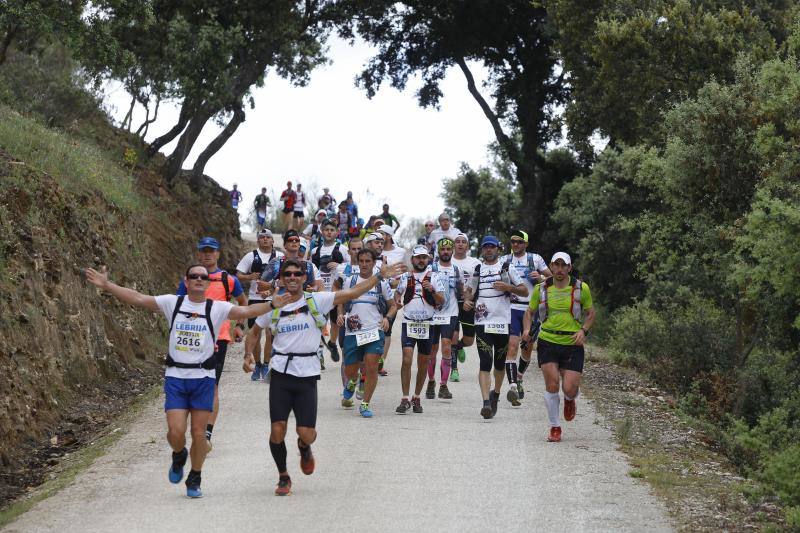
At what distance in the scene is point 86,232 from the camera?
19.7 meters

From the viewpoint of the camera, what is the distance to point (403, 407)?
15.1m

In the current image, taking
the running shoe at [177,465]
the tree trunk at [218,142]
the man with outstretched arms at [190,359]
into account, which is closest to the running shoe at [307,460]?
the man with outstretched arms at [190,359]

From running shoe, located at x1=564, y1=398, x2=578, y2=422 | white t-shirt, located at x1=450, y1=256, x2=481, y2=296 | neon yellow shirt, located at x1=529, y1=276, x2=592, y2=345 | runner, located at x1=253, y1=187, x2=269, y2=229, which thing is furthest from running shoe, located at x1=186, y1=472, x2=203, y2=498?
runner, located at x1=253, y1=187, x2=269, y2=229

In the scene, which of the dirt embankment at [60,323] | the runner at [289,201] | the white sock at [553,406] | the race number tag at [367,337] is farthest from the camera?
the runner at [289,201]

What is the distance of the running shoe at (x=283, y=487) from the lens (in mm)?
10617

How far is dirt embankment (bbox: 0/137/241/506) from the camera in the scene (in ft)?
46.5

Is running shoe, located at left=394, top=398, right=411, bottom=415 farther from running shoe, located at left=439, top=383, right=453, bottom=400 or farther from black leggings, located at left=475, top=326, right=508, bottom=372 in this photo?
running shoe, located at left=439, top=383, right=453, bottom=400

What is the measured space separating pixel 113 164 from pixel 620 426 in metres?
16.9

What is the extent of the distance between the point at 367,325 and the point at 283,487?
4110 millimetres

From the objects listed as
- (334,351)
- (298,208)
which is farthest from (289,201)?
(334,351)

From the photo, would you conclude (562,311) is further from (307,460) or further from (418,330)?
(307,460)

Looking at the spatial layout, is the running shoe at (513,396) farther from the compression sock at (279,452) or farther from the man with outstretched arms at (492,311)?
the compression sock at (279,452)

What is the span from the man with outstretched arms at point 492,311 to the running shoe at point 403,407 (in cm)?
95

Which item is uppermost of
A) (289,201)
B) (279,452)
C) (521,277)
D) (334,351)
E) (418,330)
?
(289,201)
